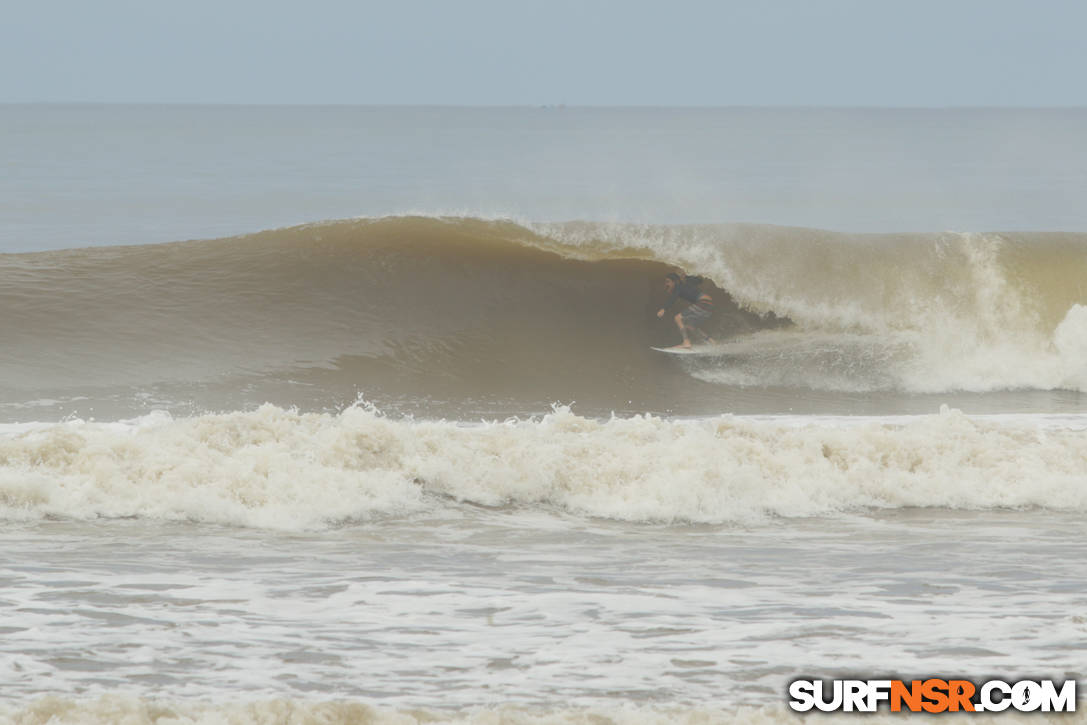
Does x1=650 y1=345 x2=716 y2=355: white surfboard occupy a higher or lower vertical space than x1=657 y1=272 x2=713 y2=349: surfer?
lower

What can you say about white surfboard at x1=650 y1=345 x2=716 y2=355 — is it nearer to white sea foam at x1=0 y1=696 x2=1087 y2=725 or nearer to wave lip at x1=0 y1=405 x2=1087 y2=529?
wave lip at x1=0 y1=405 x2=1087 y2=529

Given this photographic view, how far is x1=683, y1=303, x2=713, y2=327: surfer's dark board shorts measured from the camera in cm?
1388

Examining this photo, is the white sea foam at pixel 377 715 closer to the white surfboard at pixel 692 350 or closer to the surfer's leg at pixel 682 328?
the white surfboard at pixel 692 350

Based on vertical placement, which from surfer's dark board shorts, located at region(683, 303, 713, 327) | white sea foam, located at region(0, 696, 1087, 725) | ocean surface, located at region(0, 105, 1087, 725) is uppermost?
surfer's dark board shorts, located at region(683, 303, 713, 327)

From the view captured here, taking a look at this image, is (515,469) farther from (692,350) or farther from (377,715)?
(692,350)

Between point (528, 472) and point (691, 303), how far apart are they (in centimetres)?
651

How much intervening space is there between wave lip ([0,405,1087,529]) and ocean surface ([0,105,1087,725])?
0.08 feet

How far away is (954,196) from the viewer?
4028cm

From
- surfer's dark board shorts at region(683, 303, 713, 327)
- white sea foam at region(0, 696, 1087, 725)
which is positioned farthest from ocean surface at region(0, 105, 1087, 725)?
surfer's dark board shorts at region(683, 303, 713, 327)

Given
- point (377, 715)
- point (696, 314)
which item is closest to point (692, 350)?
point (696, 314)

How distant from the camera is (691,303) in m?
14.1

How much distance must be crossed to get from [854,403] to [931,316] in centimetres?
307

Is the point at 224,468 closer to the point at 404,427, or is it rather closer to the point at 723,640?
the point at 404,427

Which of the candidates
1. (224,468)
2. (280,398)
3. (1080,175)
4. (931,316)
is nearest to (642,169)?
(1080,175)
